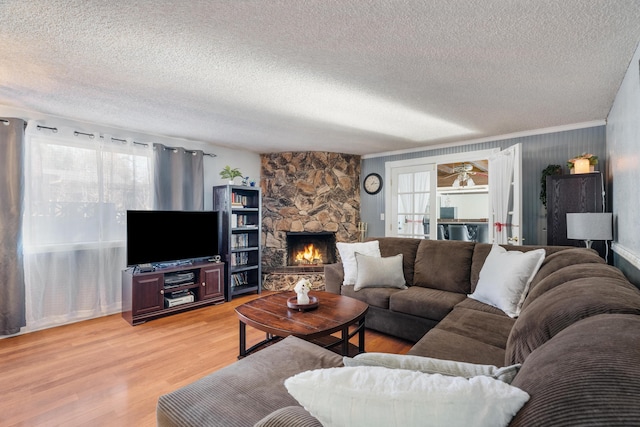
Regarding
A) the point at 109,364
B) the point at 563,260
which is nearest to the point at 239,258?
the point at 109,364

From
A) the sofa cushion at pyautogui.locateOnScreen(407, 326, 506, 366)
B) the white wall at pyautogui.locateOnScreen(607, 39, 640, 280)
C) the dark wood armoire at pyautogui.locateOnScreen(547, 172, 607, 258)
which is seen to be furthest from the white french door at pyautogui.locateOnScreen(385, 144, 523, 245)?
the sofa cushion at pyautogui.locateOnScreen(407, 326, 506, 366)

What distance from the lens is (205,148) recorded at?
4637 mm

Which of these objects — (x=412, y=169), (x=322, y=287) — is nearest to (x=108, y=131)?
(x=322, y=287)

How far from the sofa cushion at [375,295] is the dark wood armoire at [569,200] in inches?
77.6

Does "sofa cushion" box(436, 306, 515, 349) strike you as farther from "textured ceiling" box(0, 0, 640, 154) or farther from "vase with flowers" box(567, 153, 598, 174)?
"vase with flowers" box(567, 153, 598, 174)

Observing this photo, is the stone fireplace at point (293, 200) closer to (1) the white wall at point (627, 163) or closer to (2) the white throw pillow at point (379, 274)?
(2) the white throw pillow at point (379, 274)

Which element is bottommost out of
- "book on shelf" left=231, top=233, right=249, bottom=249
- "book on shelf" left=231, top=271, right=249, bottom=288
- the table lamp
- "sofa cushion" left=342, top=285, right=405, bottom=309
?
"book on shelf" left=231, top=271, right=249, bottom=288

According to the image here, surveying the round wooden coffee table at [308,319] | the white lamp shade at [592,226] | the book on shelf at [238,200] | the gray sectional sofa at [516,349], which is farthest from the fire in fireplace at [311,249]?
the white lamp shade at [592,226]

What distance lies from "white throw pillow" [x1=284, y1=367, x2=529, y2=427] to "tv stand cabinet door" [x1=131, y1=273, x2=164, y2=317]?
3330 mm

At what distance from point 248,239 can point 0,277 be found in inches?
107

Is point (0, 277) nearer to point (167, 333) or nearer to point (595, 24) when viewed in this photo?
point (167, 333)

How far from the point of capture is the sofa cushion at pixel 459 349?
5.08 ft

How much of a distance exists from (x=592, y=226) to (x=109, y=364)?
4137 millimetres

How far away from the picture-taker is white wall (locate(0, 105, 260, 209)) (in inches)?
127
